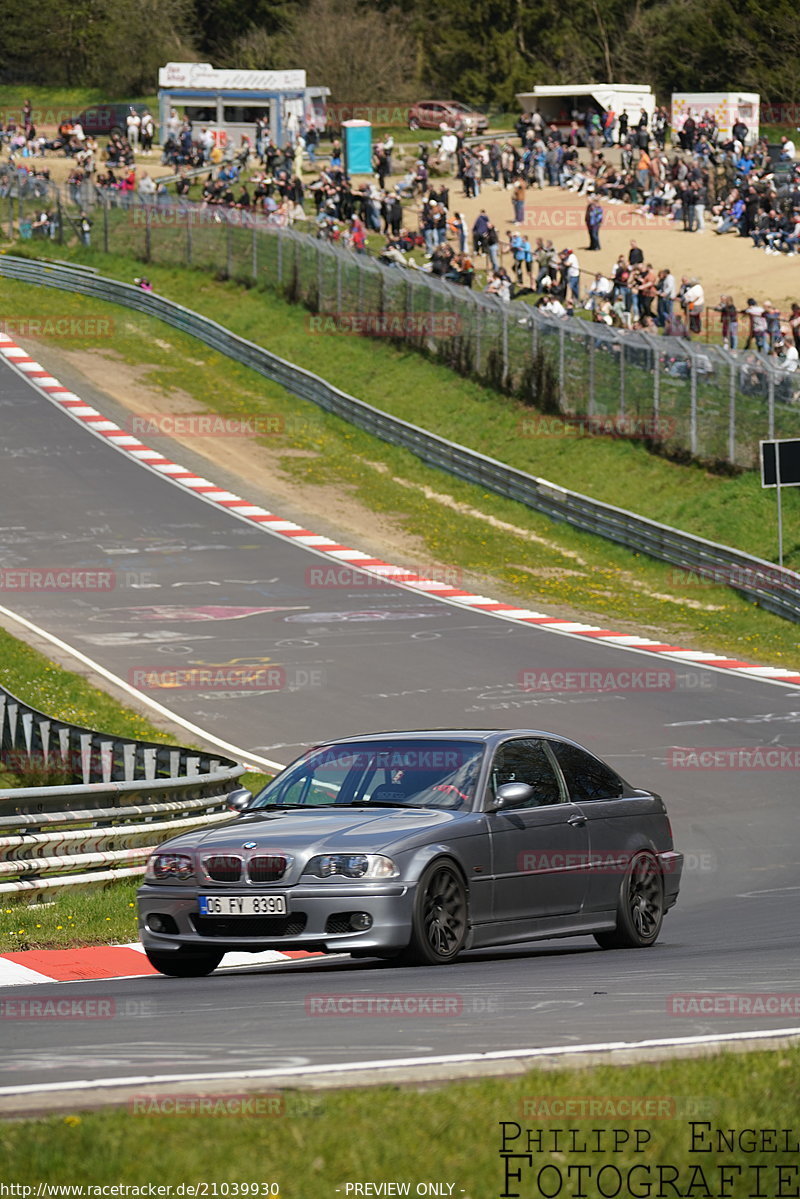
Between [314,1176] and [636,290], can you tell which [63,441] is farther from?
[314,1176]

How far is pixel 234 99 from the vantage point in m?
68.7

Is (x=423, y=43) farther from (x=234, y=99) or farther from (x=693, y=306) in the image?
(x=693, y=306)

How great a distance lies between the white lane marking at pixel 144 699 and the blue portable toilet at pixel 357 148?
36.0m

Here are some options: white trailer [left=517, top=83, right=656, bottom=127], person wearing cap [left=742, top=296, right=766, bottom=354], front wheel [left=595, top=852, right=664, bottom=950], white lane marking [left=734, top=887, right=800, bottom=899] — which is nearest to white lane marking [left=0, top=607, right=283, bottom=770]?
white lane marking [left=734, top=887, right=800, bottom=899]

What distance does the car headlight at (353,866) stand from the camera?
9.30 metres

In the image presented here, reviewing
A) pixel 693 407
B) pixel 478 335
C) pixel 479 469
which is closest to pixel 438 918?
pixel 693 407

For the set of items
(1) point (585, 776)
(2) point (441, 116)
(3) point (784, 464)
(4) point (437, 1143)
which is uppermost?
(2) point (441, 116)

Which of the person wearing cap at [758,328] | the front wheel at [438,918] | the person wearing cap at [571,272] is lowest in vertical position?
the front wheel at [438,918]

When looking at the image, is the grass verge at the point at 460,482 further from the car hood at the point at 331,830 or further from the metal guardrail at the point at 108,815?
the car hood at the point at 331,830

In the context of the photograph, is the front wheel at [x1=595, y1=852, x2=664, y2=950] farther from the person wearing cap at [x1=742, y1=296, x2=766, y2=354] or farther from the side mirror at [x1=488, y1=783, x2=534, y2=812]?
the person wearing cap at [x1=742, y1=296, x2=766, y2=354]

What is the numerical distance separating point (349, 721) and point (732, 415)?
50.0ft

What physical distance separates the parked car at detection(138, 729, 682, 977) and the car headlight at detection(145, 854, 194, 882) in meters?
0.01

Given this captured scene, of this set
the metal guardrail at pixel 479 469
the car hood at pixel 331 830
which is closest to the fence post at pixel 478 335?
the metal guardrail at pixel 479 469

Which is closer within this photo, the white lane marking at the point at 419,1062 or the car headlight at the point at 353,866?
the white lane marking at the point at 419,1062
